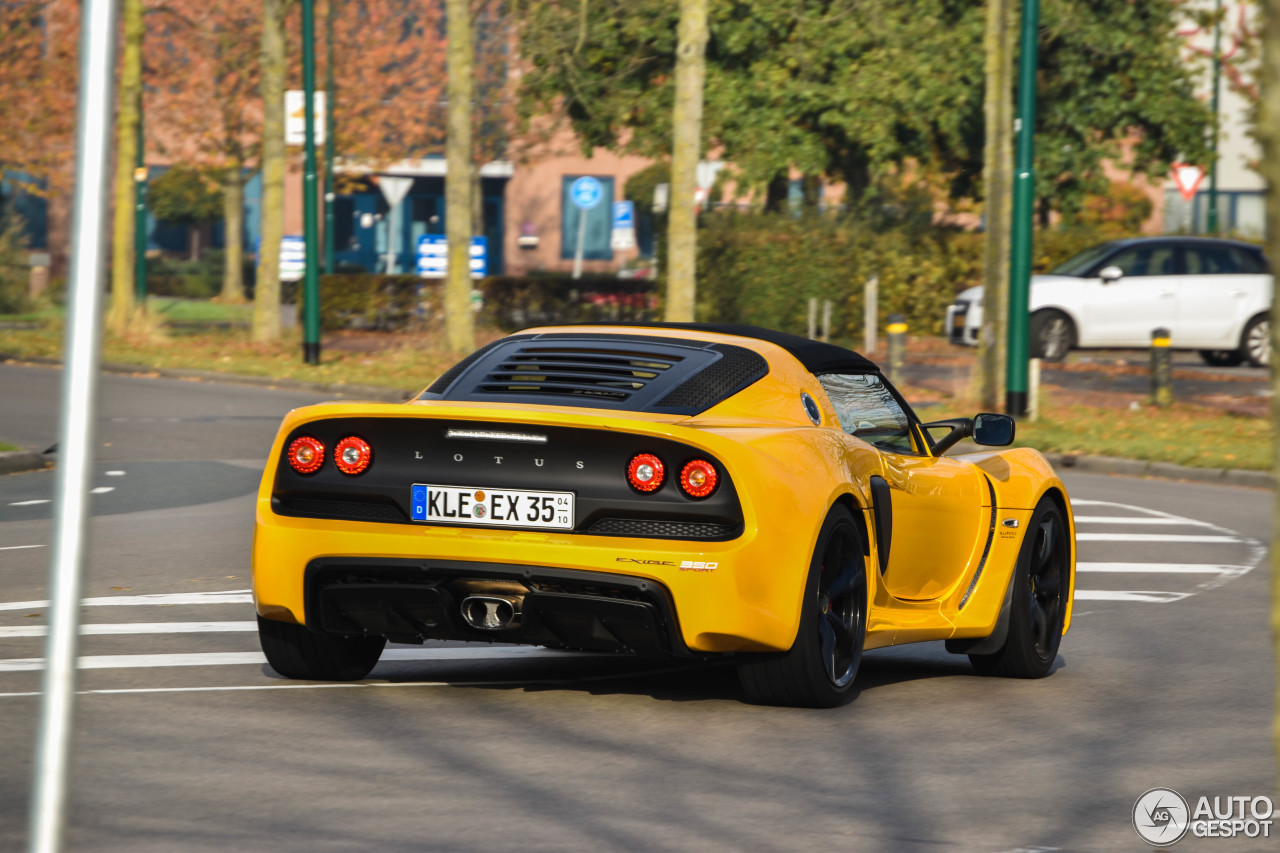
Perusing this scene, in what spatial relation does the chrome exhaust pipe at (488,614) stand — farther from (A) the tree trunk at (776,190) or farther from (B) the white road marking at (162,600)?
(A) the tree trunk at (776,190)

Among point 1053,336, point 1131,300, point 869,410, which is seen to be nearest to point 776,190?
point 1053,336

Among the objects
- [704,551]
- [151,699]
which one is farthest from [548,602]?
[151,699]

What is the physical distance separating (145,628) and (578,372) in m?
2.57

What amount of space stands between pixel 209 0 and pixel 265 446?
36.1 m

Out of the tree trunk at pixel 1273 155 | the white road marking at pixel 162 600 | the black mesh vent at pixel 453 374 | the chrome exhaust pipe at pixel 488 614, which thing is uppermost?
the tree trunk at pixel 1273 155

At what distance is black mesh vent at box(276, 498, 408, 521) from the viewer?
6.44 m

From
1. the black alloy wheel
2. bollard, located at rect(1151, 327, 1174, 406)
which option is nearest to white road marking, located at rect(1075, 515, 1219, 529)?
the black alloy wheel

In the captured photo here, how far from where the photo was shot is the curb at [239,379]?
950 inches

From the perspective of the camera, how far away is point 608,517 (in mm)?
6242

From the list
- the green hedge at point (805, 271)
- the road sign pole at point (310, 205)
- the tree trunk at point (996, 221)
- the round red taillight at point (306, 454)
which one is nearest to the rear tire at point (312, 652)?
the round red taillight at point (306, 454)

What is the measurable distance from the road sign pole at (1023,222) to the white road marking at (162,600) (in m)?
11.5

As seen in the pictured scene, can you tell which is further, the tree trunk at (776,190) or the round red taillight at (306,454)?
the tree trunk at (776,190)

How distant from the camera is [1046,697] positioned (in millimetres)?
7430

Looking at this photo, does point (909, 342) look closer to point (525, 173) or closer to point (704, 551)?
point (704, 551)
